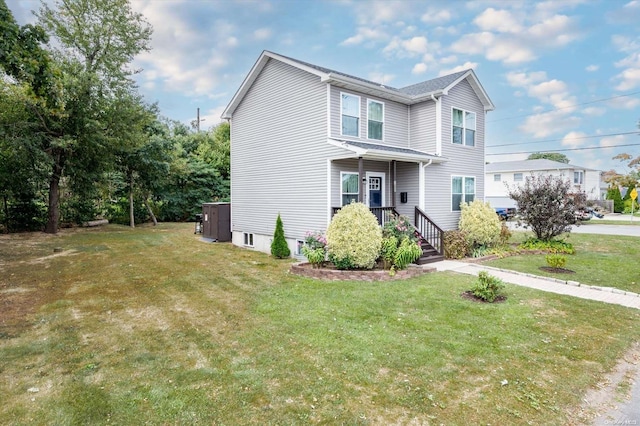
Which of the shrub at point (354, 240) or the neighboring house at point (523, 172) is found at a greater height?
the neighboring house at point (523, 172)

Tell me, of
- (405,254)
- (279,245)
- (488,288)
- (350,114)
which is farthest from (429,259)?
(350,114)

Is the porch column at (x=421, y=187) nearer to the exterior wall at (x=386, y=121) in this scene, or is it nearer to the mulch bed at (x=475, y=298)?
the exterior wall at (x=386, y=121)

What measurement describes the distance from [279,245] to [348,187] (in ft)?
11.2

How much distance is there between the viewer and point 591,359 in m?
4.64

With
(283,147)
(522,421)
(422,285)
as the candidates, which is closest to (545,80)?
(283,147)

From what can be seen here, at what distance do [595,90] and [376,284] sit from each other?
35.3 meters

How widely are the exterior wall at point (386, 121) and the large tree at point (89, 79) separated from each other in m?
12.5

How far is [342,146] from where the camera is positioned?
11031 millimetres

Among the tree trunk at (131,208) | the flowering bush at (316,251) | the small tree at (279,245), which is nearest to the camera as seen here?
the flowering bush at (316,251)

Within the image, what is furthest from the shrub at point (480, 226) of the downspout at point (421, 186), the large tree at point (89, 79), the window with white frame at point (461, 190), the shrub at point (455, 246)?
the large tree at point (89, 79)

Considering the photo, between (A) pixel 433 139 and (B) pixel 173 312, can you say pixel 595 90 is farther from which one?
(B) pixel 173 312

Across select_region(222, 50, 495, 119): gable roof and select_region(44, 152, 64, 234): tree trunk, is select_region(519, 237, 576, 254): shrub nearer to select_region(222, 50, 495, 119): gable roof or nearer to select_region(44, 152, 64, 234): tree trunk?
select_region(222, 50, 495, 119): gable roof

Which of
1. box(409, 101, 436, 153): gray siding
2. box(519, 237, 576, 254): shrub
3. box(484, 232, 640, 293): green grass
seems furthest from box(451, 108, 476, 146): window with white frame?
box(484, 232, 640, 293): green grass

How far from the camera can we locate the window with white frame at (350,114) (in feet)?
40.3
